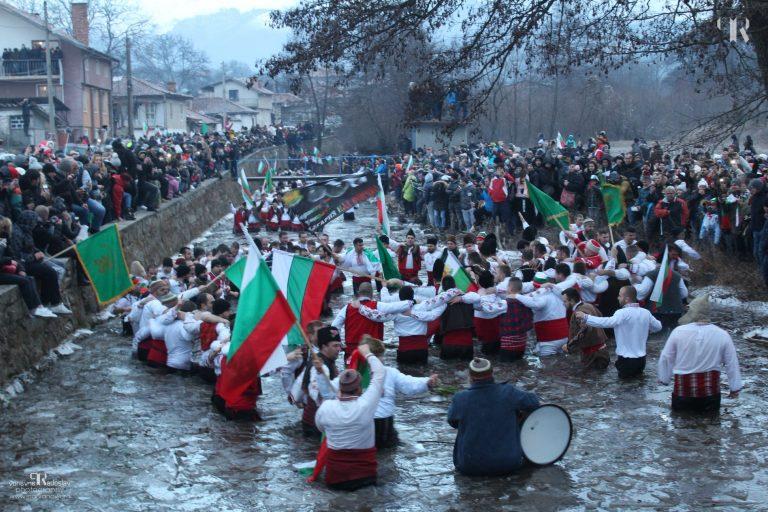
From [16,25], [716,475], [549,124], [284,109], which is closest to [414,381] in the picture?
[716,475]

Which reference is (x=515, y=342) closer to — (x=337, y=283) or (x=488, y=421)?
(x=488, y=421)

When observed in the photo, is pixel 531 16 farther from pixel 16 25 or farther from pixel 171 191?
pixel 16 25

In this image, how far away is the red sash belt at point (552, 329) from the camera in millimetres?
13438

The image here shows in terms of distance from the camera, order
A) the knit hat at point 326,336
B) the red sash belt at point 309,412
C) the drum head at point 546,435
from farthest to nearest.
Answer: the red sash belt at point 309,412 < the knit hat at point 326,336 < the drum head at point 546,435

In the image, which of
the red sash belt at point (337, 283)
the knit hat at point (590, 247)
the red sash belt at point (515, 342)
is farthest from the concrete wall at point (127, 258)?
the knit hat at point (590, 247)

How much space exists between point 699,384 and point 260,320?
4.75 meters

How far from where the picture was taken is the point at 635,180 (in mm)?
22578

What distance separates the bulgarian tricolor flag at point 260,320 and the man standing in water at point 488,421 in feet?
5.84

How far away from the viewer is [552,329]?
44.2 feet

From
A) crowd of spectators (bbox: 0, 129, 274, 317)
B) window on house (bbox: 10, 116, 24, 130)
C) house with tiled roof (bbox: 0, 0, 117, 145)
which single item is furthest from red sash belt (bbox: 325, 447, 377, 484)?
house with tiled roof (bbox: 0, 0, 117, 145)

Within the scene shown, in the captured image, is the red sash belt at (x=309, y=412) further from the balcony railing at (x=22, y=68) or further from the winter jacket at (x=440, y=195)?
the balcony railing at (x=22, y=68)

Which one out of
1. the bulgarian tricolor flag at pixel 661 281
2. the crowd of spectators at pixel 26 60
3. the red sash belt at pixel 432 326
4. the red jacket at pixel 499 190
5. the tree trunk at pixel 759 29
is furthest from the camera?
the crowd of spectators at pixel 26 60

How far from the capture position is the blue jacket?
856cm

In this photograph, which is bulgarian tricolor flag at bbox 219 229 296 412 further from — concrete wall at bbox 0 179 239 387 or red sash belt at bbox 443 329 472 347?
concrete wall at bbox 0 179 239 387
